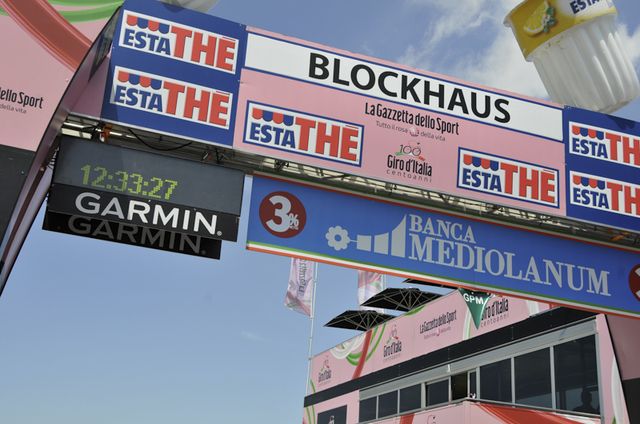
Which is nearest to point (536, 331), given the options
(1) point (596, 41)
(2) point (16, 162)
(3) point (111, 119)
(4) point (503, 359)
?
(4) point (503, 359)

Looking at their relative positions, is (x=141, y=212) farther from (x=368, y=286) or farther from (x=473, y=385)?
(x=368, y=286)

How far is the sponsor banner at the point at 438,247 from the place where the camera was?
343 inches

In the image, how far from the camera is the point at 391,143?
927cm

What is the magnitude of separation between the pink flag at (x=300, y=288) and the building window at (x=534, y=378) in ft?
53.4

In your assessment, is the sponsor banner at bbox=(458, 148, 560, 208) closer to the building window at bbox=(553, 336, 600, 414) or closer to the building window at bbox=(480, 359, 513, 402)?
the building window at bbox=(553, 336, 600, 414)

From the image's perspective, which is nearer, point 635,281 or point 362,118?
point 362,118

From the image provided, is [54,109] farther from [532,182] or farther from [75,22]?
[532,182]

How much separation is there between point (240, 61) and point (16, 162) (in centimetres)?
293

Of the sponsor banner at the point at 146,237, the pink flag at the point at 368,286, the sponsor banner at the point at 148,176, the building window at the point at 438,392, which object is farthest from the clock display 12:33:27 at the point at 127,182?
the pink flag at the point at 368,286

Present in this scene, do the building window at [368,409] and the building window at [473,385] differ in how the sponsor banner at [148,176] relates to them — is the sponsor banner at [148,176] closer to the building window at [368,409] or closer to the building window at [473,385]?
the building window at [473,385]

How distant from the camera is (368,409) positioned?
2338 centimetres

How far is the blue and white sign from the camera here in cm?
830

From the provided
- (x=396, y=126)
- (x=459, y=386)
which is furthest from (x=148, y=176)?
(x=459, y=386)

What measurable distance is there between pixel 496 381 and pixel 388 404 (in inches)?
222
